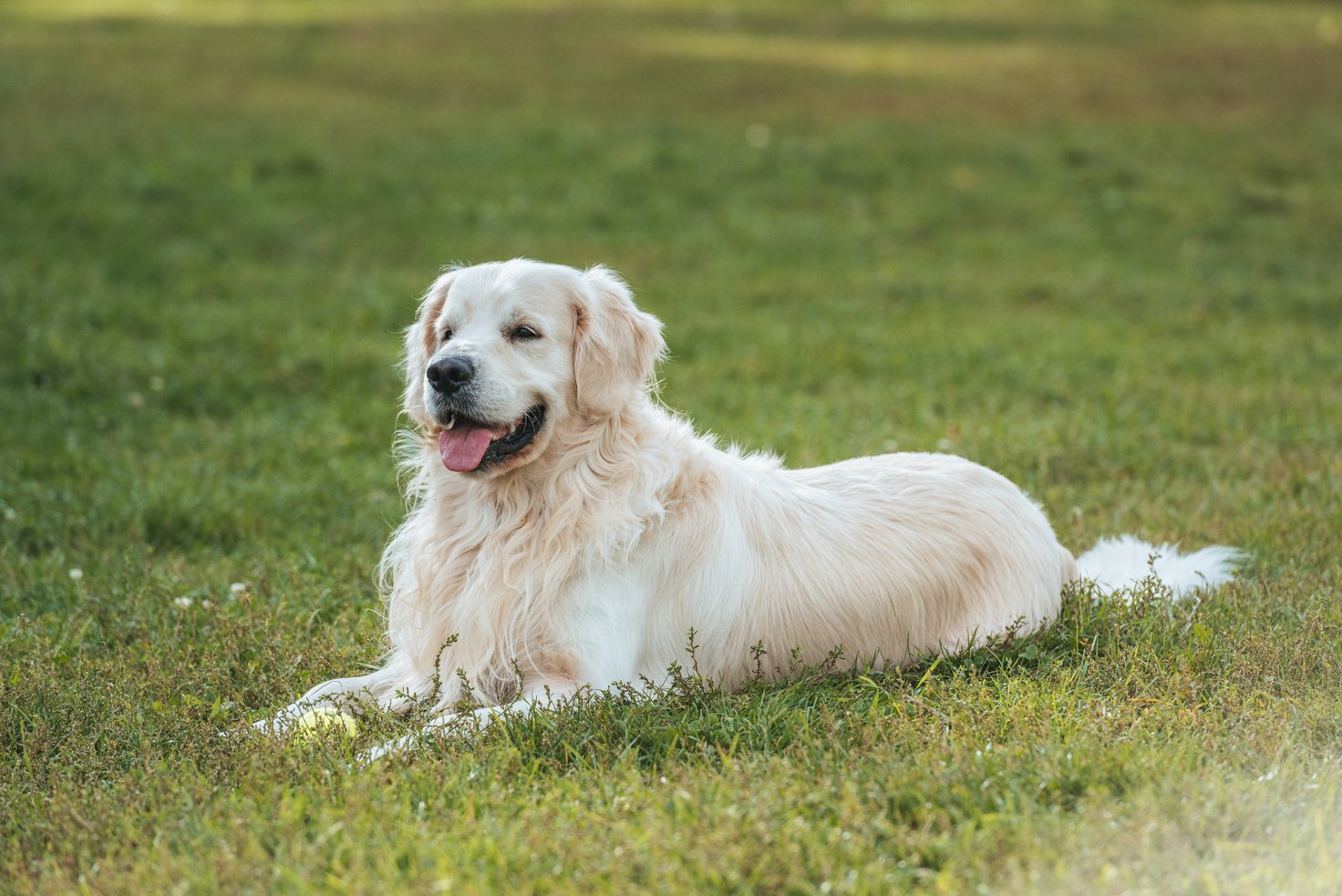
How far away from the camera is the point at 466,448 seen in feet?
13.7

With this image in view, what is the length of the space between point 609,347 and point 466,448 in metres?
0.55

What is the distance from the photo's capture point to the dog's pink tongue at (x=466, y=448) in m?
4.17

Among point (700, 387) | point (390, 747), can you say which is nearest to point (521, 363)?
point (390, 747)

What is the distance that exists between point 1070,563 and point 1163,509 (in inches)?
52.9

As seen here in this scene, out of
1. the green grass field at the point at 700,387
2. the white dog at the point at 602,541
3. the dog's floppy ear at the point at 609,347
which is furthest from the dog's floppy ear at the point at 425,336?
the green grass field at the point at 700,387

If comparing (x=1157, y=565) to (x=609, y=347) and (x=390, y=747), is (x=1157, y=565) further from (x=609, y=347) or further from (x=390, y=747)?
(x=390, y=747)

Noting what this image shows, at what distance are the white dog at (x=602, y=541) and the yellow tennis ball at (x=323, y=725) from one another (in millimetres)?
65

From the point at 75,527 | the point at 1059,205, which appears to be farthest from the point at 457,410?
the point at 1059,205

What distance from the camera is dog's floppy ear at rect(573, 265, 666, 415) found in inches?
168

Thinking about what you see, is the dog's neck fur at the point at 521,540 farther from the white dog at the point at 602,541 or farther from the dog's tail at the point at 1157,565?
the dog's tail at the point at 1157,565

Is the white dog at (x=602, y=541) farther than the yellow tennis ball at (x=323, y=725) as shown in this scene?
Yes

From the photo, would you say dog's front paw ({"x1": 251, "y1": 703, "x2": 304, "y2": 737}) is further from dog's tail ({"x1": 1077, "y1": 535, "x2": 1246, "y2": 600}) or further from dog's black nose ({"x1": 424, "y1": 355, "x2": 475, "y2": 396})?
dog's tail ({"x1": 1077, "y1": 535, "x2": 1246, "y2": 600})

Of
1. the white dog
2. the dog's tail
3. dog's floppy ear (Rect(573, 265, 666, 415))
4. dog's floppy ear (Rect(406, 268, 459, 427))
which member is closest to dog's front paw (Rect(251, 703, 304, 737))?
the white dog

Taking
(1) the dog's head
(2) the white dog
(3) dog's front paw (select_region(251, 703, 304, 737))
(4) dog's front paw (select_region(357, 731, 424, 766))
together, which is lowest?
(3) dog's front paw (select_region(251, 703, 304, 737))
